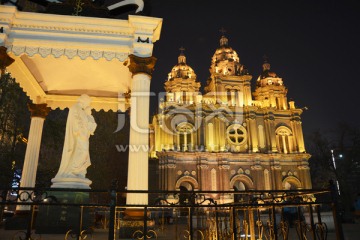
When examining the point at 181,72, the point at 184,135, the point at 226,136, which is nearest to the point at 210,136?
the point at 226,136

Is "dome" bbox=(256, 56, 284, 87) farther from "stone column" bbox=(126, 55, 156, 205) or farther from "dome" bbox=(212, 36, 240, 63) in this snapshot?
"stone column" bbox=(126, 55, 156, 205)

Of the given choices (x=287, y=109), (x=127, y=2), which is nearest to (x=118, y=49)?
(x=127, y=2)

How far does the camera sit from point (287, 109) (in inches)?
1537

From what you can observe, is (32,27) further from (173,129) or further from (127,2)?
(173,129)

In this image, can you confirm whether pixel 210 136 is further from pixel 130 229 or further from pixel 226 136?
pixel 130 229

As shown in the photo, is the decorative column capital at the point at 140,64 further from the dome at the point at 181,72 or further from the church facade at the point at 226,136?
the dome at the point at 181,72

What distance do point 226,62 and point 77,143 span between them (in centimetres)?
3522

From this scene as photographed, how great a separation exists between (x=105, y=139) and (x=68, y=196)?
16.2 meters

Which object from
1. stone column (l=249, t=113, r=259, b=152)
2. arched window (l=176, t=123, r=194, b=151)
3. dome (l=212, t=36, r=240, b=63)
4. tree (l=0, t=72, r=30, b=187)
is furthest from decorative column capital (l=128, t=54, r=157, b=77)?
dome (l=212, t=36, r=240, b=63)

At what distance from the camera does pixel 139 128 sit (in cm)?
616

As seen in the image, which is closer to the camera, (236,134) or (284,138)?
(236,134)

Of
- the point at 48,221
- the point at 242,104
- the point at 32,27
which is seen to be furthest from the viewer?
the point at 242,104

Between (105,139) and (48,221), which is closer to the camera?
(48,221)

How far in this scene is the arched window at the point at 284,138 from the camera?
36.8 metres
